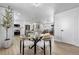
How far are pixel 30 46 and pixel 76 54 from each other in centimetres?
110

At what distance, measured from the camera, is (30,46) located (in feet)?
7.89

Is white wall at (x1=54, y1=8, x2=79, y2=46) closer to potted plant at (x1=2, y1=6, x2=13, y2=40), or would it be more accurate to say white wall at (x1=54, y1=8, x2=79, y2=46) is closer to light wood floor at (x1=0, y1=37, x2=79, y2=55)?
light wood floor at (x1=0, y1=37, x2=79, y2=55)

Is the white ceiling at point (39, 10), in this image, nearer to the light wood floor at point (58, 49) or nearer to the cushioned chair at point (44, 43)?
the cushioned chair at point (44, 43)

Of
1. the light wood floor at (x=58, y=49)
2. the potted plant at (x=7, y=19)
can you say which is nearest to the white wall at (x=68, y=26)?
the light wood floor at (x=58, y=49)

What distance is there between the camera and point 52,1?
233cm

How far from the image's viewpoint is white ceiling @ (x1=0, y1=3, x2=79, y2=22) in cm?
232

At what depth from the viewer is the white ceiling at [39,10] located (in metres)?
2.32

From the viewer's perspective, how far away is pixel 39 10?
235 cm

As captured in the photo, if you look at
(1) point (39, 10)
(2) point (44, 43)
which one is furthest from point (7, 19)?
(2) point (44, 43)

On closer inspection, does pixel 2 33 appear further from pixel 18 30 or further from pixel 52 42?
pixel 52 42

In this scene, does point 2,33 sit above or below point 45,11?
below

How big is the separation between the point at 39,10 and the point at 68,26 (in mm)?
786
